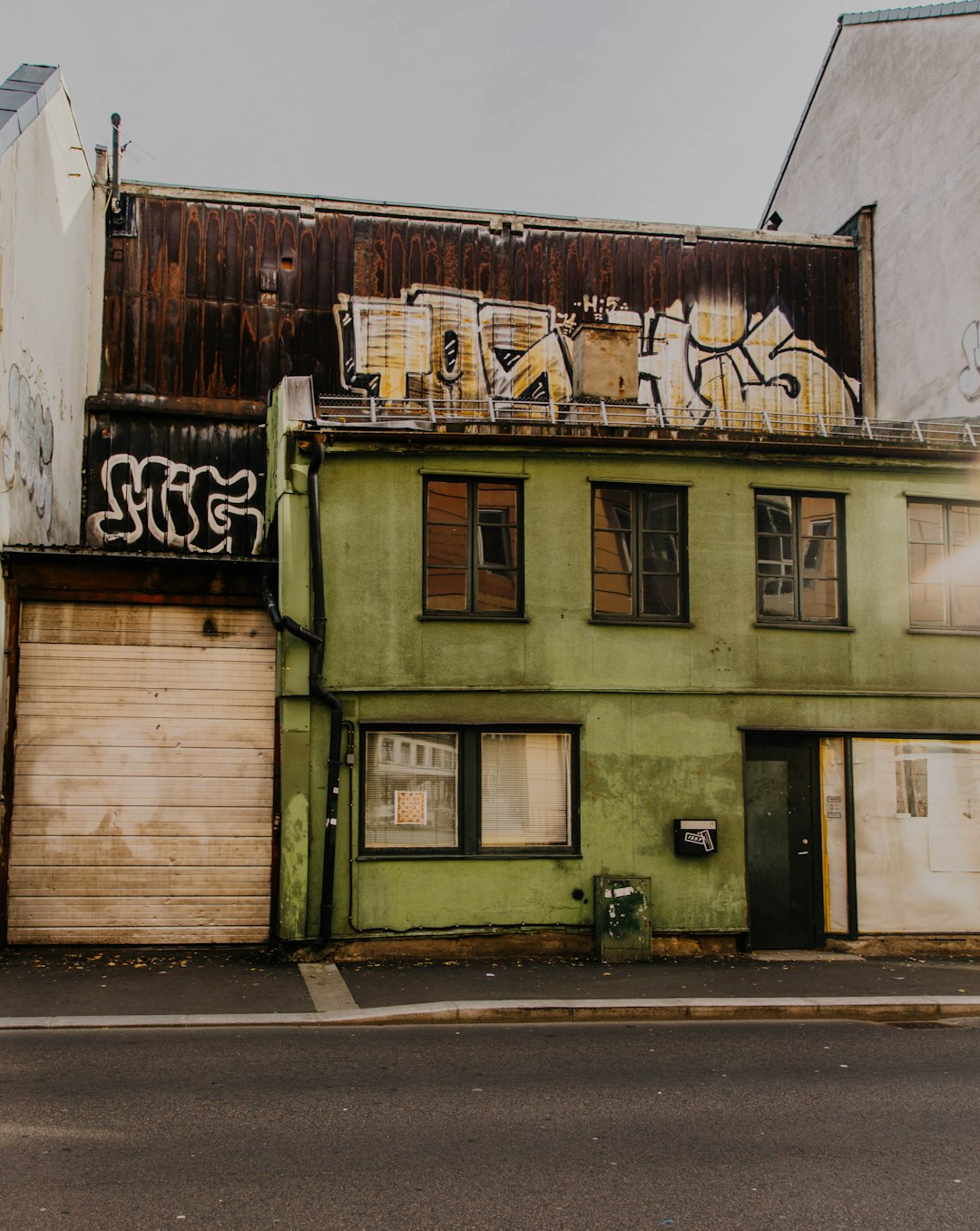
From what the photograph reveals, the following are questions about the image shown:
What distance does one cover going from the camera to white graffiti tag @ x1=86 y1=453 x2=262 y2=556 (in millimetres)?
18141

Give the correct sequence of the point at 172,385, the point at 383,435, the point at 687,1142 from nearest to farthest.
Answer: the point at 687,1142 → the point at 383,435 → the point at 172,385

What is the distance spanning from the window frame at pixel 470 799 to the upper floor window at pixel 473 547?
1.35 m

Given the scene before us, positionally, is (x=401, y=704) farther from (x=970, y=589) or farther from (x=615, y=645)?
(x=970, y=589)

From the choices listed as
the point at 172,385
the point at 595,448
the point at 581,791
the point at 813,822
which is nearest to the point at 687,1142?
the point at 581,791

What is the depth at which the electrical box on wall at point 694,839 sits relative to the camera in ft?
45.0

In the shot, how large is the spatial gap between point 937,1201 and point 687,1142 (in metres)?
1.43

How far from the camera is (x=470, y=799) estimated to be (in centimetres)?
1361

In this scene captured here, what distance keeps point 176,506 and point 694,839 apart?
9.55 meters

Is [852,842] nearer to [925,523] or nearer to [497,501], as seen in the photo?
[925,523]

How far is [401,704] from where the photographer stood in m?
13.6

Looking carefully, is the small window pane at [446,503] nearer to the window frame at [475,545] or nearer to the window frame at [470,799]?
the window frame at [475,545]

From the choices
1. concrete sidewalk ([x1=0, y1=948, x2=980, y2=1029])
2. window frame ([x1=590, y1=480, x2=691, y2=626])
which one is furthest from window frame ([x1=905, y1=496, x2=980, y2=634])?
concrete sidewalk ([x1=0, y1=948, x2=980, y2=1029])

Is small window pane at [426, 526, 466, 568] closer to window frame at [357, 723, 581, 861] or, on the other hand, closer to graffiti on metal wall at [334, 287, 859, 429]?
window frame at [357, 723, 581, 861]

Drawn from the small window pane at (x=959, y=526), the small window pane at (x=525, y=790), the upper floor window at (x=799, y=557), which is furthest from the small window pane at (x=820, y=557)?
the small window pane at (x=525, y=790)
